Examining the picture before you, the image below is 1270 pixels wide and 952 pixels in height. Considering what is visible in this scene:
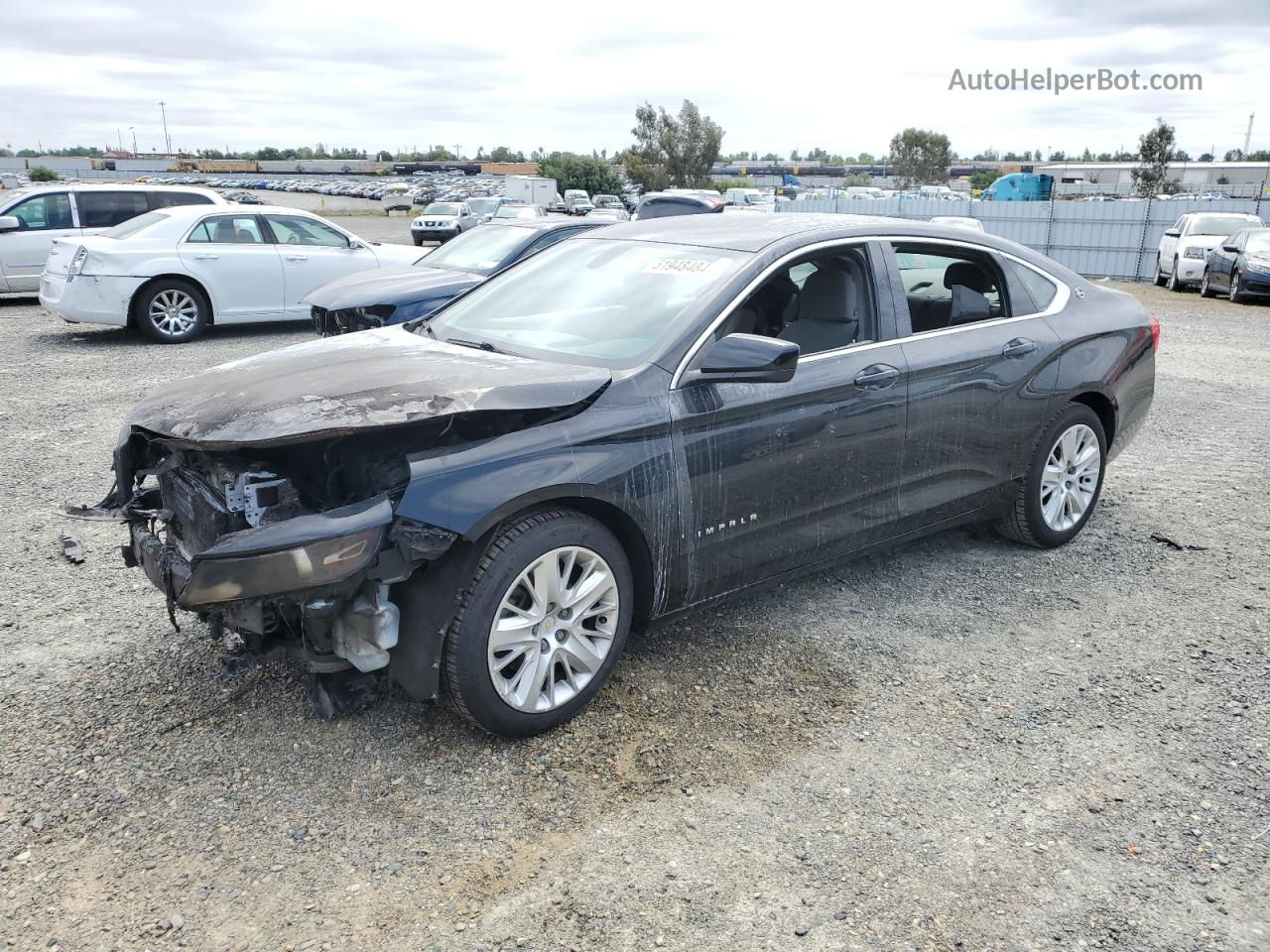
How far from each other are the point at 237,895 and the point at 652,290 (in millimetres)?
2594

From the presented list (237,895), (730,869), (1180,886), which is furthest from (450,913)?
(1180,886)

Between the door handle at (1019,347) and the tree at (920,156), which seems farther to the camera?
the tree at (920,156)

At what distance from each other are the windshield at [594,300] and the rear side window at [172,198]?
11.3 metres

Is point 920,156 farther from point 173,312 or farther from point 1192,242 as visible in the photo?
→ point 173,312

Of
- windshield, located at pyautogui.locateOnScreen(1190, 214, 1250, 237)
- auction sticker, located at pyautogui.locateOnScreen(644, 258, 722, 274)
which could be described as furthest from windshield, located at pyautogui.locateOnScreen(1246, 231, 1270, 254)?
auction sticker, located at pyautogui.locateOnScreen(644, 258, 722, 274)

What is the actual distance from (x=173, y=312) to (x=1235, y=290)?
16.9m

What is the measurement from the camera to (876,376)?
4.30 meters

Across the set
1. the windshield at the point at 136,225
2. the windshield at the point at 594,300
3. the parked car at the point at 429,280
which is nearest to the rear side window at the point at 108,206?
the windshield at the point at 136,225

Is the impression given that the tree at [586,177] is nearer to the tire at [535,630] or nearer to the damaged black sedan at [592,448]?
the damaged black sedan at [592,448]

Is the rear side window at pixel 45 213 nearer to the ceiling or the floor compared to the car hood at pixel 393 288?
nearer to the ceiling

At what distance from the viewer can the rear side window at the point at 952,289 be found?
4.86m

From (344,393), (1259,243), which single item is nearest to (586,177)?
(1259,243)

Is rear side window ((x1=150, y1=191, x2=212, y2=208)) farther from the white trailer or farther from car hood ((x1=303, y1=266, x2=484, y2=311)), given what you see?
the white trailer

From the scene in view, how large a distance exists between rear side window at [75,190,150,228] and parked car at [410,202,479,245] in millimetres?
17720
